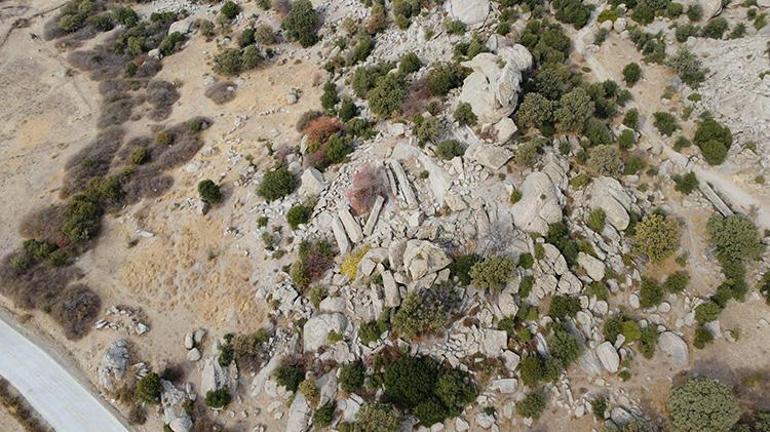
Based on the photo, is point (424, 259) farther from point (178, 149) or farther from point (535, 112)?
point (178, 149)

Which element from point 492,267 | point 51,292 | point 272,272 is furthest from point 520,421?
point 51,292

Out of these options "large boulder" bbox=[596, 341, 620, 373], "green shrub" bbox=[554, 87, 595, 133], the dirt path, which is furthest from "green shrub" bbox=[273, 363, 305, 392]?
the dirt path

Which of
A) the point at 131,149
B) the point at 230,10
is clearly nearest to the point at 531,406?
the point at 131,149

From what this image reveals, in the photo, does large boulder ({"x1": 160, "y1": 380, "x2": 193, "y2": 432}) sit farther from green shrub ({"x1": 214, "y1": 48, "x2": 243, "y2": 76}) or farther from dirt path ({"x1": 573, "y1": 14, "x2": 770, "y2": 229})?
dirt path ({"x1": 573, "y1": 14, "x2": 770, "y2": 229})

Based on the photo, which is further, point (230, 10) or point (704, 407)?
point (230, 10)

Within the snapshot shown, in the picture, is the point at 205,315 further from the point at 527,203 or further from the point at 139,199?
the point at 527,203

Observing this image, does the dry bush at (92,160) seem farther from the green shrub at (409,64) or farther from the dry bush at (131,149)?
the green shrub at (409,64)

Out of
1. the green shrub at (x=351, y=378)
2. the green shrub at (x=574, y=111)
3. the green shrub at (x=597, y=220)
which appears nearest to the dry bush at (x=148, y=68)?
the green shrub at (x=351, y=378)
